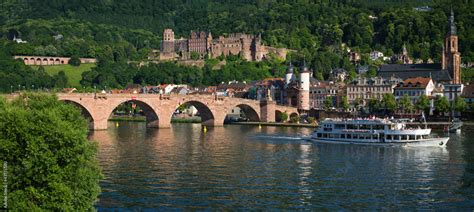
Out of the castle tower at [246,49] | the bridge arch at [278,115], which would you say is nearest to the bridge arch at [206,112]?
the bridge arch at [278,115]

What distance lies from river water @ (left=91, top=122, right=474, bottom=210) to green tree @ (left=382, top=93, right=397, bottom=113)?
29.5 m

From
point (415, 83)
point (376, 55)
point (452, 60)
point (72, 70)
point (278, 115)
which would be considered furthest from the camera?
point (376, 55)

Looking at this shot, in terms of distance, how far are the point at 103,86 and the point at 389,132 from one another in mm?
77811

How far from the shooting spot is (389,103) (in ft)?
310

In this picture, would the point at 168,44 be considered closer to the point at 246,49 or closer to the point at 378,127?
the point at 246,49

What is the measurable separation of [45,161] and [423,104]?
2901 inches

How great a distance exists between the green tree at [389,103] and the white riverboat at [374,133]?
97.6ft

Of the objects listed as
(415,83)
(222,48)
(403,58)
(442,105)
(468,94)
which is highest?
(222,48)

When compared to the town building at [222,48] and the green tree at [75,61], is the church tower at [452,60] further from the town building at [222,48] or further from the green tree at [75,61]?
the green tree at [75,61]

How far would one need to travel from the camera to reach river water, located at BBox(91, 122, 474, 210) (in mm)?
34625

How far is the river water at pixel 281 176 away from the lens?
3462 cm

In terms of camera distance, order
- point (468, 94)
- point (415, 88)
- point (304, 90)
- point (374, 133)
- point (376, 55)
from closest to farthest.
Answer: point (374, 133) < point (468, 94) < point (415, 88) < point (304, 90) < point (376, 55)

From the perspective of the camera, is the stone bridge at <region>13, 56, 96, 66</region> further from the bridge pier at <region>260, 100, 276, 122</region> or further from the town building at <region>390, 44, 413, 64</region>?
the bridge pier at <region>260, 100, 276, 122</region>

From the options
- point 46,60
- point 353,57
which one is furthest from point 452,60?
point 46,60
